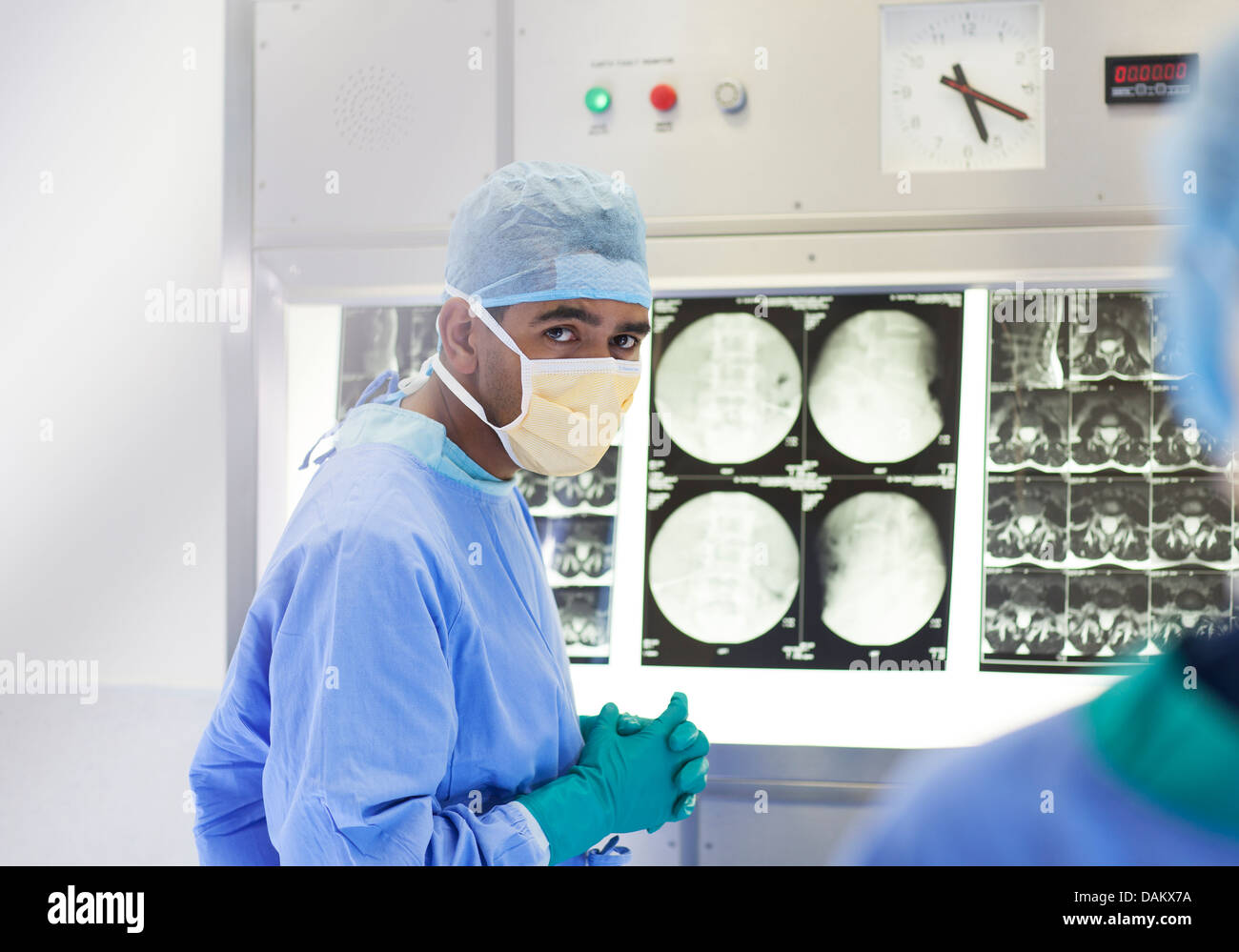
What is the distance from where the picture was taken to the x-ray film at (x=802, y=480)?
1743 mm

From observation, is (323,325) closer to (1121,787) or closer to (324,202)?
(324,202)

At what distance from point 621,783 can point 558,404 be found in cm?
46

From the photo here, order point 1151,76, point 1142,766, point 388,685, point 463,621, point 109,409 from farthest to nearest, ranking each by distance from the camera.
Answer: point 109,409, point 1151,76, point 463,621, point 388,685, point 1142,766

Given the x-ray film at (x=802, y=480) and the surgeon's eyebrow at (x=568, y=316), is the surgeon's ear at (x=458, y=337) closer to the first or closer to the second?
the surgeon's eyebrow at (x=568, y=316)

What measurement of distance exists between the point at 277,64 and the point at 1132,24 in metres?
1.44

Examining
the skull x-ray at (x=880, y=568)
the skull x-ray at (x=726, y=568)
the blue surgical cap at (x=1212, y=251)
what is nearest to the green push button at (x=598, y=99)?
the skull x-ray at (x=726, y=568)

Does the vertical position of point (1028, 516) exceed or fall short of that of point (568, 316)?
it falls short

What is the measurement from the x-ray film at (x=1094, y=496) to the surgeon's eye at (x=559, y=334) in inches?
33.9

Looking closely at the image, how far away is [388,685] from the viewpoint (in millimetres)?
965

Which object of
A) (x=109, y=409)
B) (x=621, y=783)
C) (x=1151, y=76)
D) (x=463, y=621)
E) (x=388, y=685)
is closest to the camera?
(x=388, y=685)

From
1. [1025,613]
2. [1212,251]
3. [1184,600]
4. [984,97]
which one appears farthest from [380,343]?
[1212,251]

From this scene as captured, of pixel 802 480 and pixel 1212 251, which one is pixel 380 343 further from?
pixel 1212 251

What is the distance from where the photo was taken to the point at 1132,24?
1.60 metres

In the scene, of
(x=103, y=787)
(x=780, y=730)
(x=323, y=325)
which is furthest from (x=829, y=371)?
(x=103, y=787)
